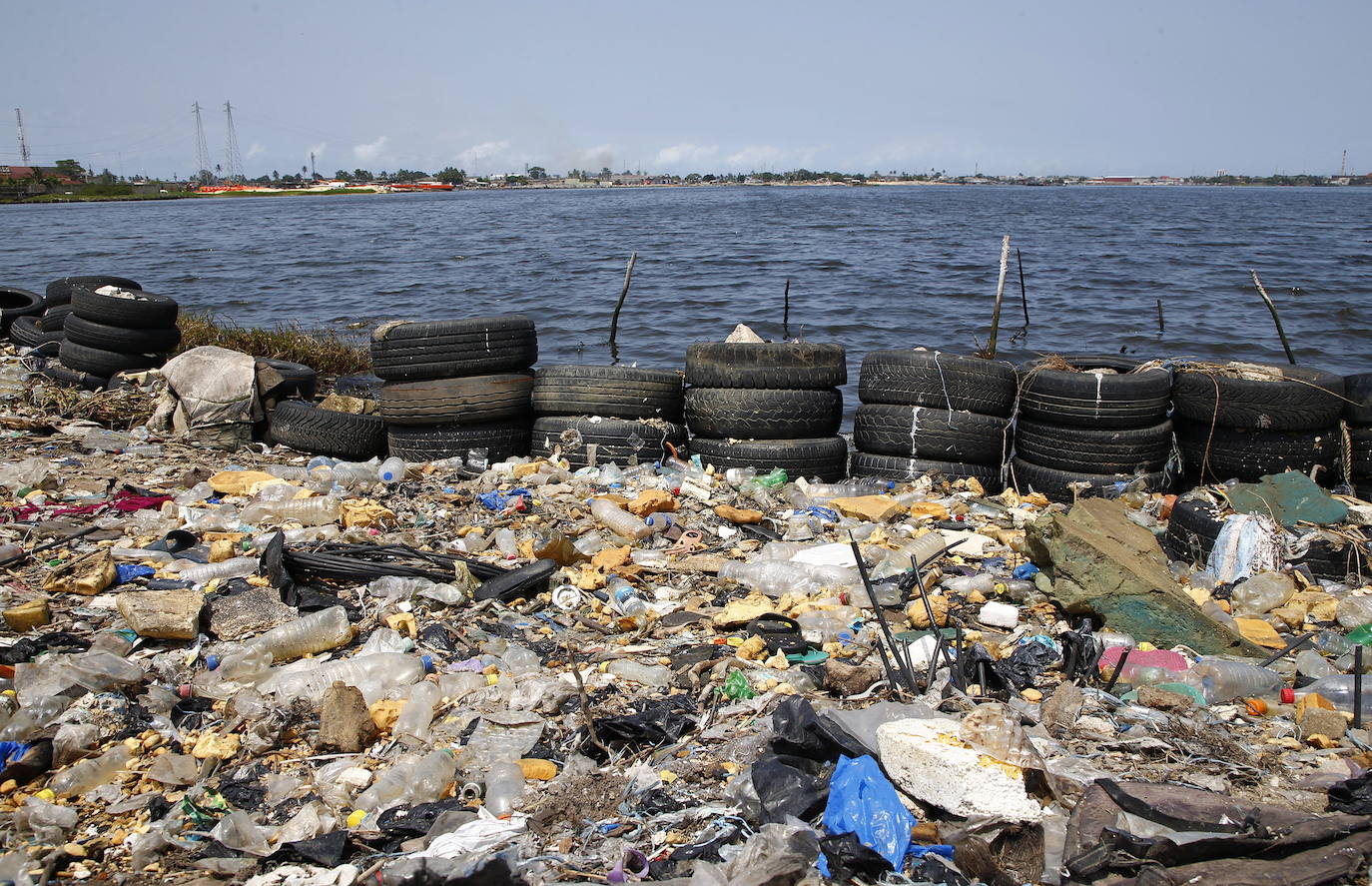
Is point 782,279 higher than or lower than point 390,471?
higher

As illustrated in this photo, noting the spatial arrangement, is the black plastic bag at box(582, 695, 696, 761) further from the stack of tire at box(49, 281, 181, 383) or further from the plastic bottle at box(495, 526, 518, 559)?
the stack of tire at box(49, 281, 181, 383)

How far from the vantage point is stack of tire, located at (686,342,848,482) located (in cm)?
669

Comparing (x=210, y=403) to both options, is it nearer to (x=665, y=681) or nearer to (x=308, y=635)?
(x=308, y=635)

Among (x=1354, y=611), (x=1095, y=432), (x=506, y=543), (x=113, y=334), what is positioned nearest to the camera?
(x=1354, y=611)

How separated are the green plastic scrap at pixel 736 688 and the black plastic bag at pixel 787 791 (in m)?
0.63

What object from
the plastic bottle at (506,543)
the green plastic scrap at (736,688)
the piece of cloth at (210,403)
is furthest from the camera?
the piece of cloth at (210,403)

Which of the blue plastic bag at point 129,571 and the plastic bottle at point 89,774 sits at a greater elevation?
the blue plastic bag at point 129,571

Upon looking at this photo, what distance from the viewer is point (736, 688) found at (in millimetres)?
3453

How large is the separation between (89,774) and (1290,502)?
6.09 meters

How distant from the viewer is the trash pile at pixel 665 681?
2.53 metres

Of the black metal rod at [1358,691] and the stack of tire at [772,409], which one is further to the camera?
the stack of tire at [772,409]

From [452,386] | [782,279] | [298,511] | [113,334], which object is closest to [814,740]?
[298,511]

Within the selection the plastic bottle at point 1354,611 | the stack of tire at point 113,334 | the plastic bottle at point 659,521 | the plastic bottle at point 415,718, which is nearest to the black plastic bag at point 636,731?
the plastic bottle at point 415,718

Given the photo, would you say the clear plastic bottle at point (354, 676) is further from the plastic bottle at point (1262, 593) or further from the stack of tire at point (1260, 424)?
the stack of tire at point (1260, 424)
